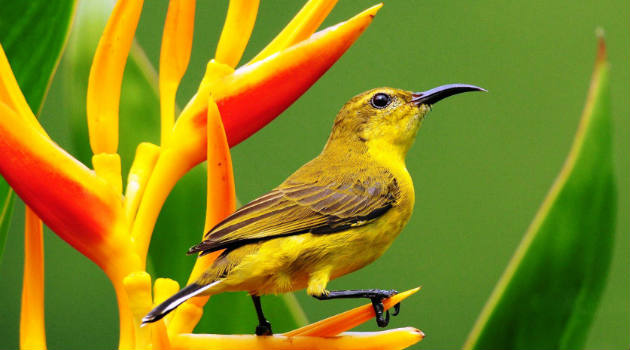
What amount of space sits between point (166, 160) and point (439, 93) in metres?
0.17

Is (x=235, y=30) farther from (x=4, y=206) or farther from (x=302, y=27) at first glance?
(x=4, y=206)

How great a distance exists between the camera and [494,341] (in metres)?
0.60

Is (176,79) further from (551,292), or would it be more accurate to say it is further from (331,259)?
(551,292)

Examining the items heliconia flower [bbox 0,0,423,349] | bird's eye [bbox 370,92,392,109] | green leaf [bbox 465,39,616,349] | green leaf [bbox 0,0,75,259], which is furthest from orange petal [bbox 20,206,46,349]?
green leaf [bbox 465,39,616,349]

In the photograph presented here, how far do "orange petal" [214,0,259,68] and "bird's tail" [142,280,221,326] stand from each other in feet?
0.40

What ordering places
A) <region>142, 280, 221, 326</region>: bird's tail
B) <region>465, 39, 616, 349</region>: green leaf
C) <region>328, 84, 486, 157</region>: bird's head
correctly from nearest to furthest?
<region>142, 280, 221, 326</region>: bird's tail → <region>328, 84, 486, 157</region>: bird's head → <region>465, 39, 616, 349</region>: green leaf

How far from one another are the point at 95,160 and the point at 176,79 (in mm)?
63

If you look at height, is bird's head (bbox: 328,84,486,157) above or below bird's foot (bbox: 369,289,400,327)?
above

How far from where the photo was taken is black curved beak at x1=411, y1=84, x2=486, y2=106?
45cm

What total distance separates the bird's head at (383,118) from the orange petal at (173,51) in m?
0.12

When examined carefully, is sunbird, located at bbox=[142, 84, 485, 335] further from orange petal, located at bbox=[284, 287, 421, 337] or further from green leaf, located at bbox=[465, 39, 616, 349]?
green leaf, located at bbox=[465, 39, 616, 349]

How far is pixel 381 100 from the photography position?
490mm

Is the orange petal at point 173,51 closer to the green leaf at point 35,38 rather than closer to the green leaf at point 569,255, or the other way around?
the green leaf at point 35,38

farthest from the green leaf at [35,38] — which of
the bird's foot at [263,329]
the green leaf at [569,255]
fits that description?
the green leaf at [569,255]
